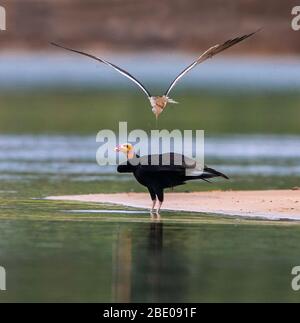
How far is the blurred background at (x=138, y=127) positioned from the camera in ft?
49.2

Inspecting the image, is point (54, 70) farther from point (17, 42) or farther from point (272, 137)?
point (272, 137)

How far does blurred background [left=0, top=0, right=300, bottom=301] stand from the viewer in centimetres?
1500

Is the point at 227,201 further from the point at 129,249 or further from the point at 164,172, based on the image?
the point at 129,249

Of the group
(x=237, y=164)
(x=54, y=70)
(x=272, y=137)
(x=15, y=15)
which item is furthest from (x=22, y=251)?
(x=15, y=15)

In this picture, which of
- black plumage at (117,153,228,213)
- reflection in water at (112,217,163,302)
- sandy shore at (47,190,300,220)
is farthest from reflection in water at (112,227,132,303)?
sandy shore at (47,190,300,220)

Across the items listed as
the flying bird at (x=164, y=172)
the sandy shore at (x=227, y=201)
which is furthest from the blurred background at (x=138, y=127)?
the sandy shore at (x=227, y=201)

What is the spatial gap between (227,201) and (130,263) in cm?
501

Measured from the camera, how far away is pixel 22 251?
16234mm

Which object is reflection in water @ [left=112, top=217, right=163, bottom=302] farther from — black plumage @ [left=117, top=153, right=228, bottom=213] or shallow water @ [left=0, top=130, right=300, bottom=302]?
black plumage @ [left=117, top=153, right=228, bottom=213]

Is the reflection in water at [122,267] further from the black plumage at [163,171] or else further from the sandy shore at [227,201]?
the sandy shore at [227,201]

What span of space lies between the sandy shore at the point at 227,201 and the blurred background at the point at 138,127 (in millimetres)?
692

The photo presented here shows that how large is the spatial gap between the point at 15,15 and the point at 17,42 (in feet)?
12.7

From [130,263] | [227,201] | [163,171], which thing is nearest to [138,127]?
[227,201]
